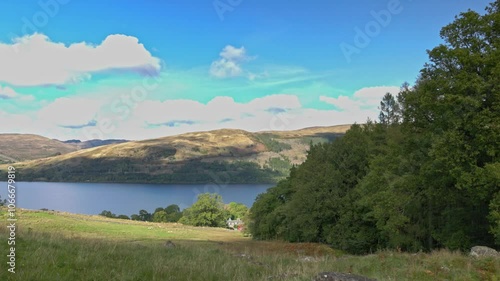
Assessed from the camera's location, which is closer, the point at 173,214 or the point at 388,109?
the point at 388,109

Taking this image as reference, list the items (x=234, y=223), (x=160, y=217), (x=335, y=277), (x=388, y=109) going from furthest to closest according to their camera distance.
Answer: (x=234, y=223)
(x=160, y=217)
(x=388, y=109)
(x=335, y=277)

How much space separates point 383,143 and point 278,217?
21.8m

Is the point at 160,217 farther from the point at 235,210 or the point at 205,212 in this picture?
the point at 235,210

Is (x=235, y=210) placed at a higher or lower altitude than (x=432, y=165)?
lower

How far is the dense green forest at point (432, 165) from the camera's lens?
19766mm

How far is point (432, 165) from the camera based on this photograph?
72.6ft

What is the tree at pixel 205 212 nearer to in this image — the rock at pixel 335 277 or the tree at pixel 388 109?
the tree at pixel 388 109

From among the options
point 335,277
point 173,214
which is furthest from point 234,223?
point 335,277

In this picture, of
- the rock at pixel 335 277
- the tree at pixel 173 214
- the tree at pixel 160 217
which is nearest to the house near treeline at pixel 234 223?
the tree at pixel 173 214

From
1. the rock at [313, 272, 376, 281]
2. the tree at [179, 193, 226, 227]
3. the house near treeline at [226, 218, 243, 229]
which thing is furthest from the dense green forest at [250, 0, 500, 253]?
the house near treeline at [226, 218, 243, 229]

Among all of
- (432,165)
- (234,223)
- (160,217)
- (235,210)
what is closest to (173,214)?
(160,217)

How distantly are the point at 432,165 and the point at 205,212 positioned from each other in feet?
294

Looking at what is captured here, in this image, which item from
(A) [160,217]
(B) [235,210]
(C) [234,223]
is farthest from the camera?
(B) [235,210]

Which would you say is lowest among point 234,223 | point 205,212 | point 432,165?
point 234,223
